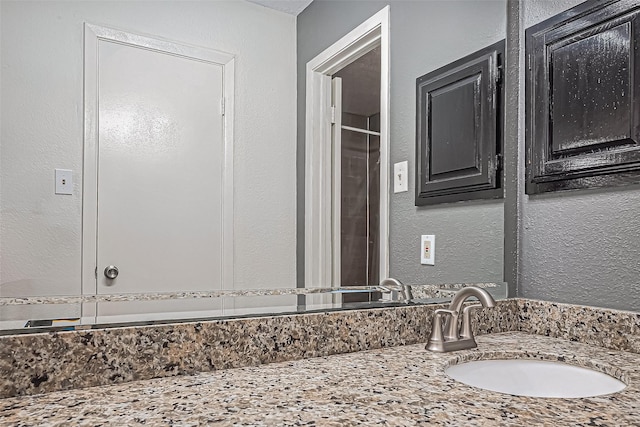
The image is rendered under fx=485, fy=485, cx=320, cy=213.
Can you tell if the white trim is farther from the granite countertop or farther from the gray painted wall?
the granite countertop

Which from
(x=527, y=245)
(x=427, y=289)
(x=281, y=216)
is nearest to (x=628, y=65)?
(x=527, y=245)

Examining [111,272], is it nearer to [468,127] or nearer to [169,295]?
[169,295]

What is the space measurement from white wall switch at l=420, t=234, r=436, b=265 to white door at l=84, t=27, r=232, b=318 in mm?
619

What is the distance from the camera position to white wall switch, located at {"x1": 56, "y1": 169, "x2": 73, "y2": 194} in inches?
33.4

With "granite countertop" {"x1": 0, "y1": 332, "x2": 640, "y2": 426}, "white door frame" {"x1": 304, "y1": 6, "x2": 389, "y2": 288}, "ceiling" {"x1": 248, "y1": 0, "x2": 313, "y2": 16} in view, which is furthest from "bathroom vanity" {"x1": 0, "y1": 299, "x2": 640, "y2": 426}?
"ceiling" {"x1": 248, "y1": 0, "x2": 313, "y2": 16}

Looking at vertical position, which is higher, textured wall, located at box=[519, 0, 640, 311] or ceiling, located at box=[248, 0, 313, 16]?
ceiling, located at box=[248, 0, 313, 16]

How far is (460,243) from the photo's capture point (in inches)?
58.7

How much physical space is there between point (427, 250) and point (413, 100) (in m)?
0.44

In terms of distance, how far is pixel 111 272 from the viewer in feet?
2.95

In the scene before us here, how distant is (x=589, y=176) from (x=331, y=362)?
34.3 inches

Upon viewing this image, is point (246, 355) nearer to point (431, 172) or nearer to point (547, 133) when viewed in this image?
point (431, 172)

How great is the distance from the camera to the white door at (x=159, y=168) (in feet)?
2.95

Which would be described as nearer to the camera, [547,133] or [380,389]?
[380,389]

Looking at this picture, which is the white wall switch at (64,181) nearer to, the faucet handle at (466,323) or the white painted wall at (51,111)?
the white painted wall at (51,111)
